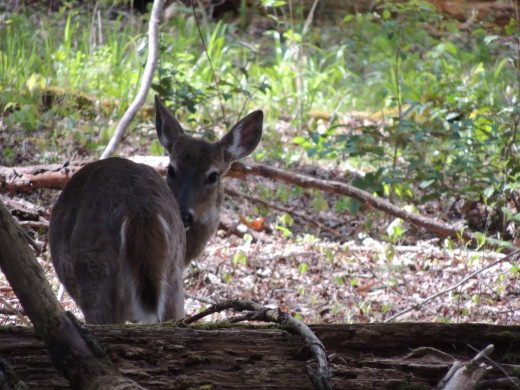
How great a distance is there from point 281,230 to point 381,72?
486cm

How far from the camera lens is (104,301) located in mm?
3072

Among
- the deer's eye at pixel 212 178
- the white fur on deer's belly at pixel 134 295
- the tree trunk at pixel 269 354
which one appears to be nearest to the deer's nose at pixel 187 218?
the deer's eye at pixel 212 178

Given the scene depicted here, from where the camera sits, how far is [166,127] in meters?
5.47

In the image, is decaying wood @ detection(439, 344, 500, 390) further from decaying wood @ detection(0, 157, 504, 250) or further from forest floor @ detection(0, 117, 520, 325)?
decaying wood @ detection(0, 157, 504, 250)

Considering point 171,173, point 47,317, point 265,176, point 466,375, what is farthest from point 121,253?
point 265,176

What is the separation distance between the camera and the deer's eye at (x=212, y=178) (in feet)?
16.6

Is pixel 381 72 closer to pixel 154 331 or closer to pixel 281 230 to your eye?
pixel 281 230

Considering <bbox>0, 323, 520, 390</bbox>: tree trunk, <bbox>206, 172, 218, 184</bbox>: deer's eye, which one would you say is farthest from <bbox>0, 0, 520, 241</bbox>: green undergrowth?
<bbox>0, 323, 520, 390</bbox>: tree trunk

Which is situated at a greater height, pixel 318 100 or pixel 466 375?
pixel 466 375

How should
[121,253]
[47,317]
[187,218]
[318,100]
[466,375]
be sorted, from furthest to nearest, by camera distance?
[318,100] < [187,218] < [121,253] < [466,375] < [47,317]

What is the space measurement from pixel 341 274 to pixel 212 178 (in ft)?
4.58

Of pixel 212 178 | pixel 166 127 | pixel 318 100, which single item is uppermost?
pixel 166 127

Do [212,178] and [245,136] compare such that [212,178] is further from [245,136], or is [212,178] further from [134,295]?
[134,295]

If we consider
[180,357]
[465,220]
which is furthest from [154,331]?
[465,220]
